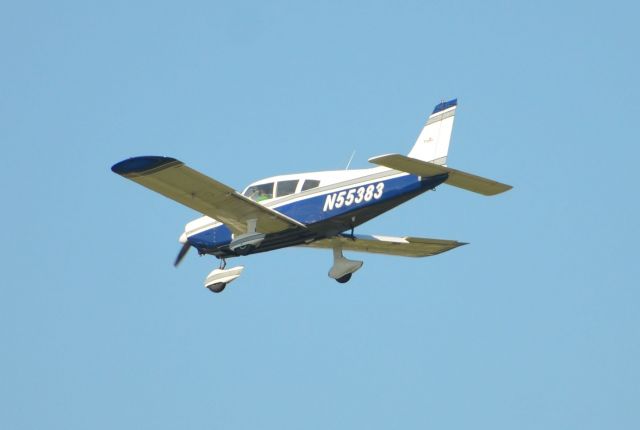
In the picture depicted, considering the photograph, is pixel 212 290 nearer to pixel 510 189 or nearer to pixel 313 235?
pixel 313 235

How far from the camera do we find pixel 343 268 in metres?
26.0

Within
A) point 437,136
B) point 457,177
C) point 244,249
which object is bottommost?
point 244,249

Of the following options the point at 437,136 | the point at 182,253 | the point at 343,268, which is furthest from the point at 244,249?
the point at 437,136

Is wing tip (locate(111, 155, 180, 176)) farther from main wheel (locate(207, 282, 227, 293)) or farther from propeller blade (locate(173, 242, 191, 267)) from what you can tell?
propeller blade (locate(173, 242, 191, 267))

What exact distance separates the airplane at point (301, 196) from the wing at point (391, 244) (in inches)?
12.1

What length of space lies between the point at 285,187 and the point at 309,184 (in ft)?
1.64

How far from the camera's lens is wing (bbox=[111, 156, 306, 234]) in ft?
74.1

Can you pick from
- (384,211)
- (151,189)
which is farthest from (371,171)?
(151,189)

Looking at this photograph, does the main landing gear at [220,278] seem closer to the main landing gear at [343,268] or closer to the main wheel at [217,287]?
the main wheel at [217,287]

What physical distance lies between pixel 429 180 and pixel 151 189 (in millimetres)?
4961

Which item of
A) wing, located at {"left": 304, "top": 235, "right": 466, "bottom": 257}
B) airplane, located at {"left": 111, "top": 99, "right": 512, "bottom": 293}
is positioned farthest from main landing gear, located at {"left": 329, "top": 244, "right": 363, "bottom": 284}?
wing, located at {"left": 304, "top": 235, "right": 466, "bottom": 257}

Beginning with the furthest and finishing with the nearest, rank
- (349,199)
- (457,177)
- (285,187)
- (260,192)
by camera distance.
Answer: (260,192) → (285,187) → (349,199) → (457,177)

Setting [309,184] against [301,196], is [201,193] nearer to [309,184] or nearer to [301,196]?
[301,196]

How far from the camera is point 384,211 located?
23.9m
